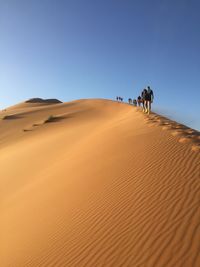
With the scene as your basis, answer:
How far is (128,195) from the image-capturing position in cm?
488

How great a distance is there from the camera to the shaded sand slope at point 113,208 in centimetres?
357

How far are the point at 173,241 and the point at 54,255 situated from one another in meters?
1.91

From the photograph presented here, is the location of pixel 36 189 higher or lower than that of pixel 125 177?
lower

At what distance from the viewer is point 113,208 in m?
4.64

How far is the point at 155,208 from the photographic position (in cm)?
420

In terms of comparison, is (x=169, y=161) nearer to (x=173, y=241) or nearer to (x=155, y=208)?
(x=155, y=208)

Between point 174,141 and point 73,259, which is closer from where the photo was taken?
point 73,259

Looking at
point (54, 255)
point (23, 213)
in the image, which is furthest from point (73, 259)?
point (23, 213)

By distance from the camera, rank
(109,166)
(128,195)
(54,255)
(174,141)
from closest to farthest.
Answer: (54,255), (128,195), (109,166), (174,141)

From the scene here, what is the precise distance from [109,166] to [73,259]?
122 inches

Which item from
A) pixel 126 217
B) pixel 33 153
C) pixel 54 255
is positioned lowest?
pixel 33 153

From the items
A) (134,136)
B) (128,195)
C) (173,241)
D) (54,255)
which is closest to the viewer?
(173,241)

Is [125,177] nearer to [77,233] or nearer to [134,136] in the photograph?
[77,233]

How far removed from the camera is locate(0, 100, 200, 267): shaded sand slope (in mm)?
3574
